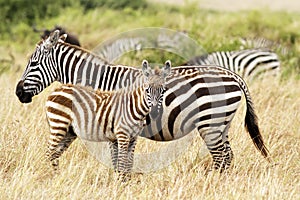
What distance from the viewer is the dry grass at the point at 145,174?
4992mm

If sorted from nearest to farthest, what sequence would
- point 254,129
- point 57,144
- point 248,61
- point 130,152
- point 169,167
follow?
point 130,152 < point 57,144 < point 169,167 < point 254,129 < point 248,61

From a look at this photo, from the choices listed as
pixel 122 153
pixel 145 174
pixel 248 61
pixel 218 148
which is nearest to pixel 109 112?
pixel 122 153

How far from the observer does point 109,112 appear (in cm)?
540

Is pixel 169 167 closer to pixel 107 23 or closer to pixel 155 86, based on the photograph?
pixel 155 86

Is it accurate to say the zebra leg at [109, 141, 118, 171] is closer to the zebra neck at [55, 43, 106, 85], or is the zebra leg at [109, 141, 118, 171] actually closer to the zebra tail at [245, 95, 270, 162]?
the zebra neck at [55, 43, 106, 85]

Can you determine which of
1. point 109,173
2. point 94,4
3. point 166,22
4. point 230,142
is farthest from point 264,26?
point 109,173

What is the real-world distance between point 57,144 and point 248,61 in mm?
6866

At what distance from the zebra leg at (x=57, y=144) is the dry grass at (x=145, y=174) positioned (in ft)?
0.30

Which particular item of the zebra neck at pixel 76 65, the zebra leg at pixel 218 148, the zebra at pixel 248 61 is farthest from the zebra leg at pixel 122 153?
the zebra at pixel 248 61

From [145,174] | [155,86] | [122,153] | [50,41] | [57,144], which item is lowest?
[145,174]

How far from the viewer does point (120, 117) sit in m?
5.34

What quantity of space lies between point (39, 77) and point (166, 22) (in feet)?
44.3

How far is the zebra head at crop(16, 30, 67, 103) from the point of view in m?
6.33

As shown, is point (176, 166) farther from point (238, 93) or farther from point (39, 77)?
point (39, 77)
